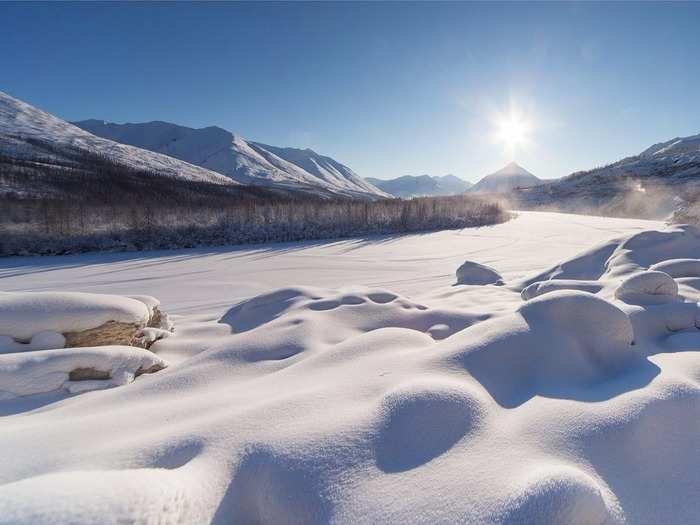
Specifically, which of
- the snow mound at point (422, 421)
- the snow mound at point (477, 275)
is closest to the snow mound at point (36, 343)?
the snow mound at point (422, 421)

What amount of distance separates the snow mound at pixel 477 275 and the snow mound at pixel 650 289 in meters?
2.21

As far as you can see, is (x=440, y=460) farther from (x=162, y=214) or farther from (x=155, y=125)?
(x=155, y=125)

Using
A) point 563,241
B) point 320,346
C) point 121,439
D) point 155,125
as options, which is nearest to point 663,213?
point 563,241

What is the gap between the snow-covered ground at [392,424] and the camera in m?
0.98

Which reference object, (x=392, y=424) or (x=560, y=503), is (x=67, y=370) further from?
(x=560, y=503)

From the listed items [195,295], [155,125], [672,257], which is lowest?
[195,295]

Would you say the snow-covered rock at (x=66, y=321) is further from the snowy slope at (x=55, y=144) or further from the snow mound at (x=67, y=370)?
the snowy slope at (x=55, y=144)

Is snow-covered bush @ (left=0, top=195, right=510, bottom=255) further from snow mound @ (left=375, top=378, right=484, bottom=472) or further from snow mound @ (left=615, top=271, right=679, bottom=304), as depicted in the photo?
snow mound @ (left=375, top=378, right=484, bottom=472)

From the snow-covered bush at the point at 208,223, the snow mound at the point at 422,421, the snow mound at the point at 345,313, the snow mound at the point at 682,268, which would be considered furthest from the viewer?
the snow-covered bush at the point at 208,223

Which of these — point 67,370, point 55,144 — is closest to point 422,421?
point 67,370

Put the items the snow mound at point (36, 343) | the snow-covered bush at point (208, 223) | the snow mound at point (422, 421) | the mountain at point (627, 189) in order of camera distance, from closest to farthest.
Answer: the snow mound at point (422, 421), the snow mound at point (36, 343), the snow-covered bush at point (208, 223), the mountain at point (627, 189)

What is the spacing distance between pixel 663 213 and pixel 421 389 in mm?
28581

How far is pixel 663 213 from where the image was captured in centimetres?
2117

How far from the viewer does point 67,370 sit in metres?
2.14
